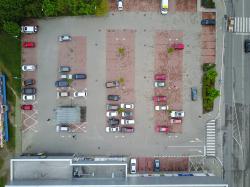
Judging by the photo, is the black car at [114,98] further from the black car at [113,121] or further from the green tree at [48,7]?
the green tree at [48,7]

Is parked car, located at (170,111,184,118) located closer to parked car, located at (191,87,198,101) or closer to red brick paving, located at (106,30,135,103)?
parked car, located at (191,87,198,101)

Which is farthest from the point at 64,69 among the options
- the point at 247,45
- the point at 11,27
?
the point at 247,45

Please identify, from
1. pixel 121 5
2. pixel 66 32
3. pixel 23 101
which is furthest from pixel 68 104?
pixel 121 5

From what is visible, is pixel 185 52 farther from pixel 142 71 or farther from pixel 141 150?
pixel 141 150

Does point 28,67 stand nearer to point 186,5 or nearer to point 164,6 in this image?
point 164,6

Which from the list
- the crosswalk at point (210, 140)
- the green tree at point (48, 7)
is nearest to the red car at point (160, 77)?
the crosswalk at point (210, 140)

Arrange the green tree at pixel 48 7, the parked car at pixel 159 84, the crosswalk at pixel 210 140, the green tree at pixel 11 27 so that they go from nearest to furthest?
the green tree at pixel 11 27 < the green tree at pixel 48 7 < the parked car at pixel 159 84 < the crosswalk at pixel 210 140
